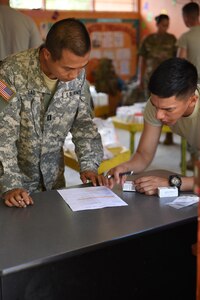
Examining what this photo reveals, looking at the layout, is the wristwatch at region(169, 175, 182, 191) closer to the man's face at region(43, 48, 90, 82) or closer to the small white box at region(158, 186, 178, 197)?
the small white box at region(158, 186, 178, 197)

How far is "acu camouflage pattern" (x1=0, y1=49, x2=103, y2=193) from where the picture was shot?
6.07ft

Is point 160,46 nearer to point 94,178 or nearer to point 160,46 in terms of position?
point 160,46

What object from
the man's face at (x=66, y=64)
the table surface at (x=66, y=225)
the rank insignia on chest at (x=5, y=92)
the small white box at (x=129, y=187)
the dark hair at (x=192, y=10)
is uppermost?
the dark hair at (x=192, y=10)

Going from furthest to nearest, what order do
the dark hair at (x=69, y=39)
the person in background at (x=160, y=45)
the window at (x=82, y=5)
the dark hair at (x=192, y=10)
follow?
the window at (x=82, y=5) < the person in background at (x=160, y=45) < the dark hair at (x=192, y=10) < the dark hair at (x=69, y=39)

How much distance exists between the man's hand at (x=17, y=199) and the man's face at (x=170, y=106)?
58 cm

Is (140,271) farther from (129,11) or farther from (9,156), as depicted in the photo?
(129,11)

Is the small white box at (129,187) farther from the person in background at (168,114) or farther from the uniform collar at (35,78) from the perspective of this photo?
the uniform collar at (35,78)


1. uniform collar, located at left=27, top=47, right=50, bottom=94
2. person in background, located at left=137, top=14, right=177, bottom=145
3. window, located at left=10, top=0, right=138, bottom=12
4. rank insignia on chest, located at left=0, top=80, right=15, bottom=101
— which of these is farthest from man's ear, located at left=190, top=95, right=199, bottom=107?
window, located at left=10, top=0, right=138, bottom=12

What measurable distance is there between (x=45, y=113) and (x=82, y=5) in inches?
228

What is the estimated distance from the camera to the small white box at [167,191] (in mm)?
1799

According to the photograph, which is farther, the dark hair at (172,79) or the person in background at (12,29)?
the person in background at (12,29)

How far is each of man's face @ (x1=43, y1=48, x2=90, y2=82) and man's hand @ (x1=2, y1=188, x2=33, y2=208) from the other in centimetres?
46

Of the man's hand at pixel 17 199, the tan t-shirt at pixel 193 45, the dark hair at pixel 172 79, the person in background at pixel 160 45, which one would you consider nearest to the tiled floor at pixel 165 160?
the person in background at pixel 160 45

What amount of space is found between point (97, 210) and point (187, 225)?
0.34 m
